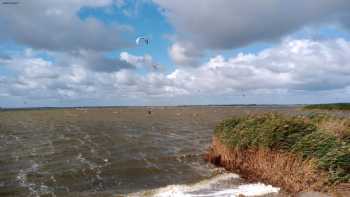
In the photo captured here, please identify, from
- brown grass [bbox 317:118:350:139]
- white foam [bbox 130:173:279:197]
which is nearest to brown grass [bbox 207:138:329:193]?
white foam [bbox 130:173:279:197]

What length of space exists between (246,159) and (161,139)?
19.8 m

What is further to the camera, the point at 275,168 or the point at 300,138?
the point at 275,168

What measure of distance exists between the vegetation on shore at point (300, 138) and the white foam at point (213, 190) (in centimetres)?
219

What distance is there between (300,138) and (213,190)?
4.82 meters

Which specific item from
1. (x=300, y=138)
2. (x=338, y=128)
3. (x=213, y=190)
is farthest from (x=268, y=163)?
(x=338, y=128)

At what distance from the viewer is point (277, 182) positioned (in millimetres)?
16234

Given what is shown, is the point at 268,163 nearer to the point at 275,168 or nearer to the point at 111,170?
the point at 275,168

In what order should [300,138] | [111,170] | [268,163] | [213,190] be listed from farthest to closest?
[111,170]
[268,163]
[213,190]
[300,138]

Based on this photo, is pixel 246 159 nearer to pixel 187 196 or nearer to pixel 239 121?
pixel 239 121

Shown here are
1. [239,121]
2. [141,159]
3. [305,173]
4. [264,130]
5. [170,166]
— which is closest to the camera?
[305,173]

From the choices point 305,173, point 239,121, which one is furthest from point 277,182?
point 239,121

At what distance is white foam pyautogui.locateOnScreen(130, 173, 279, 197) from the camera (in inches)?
602

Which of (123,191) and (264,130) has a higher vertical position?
(264,130)

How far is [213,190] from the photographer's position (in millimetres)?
16781
